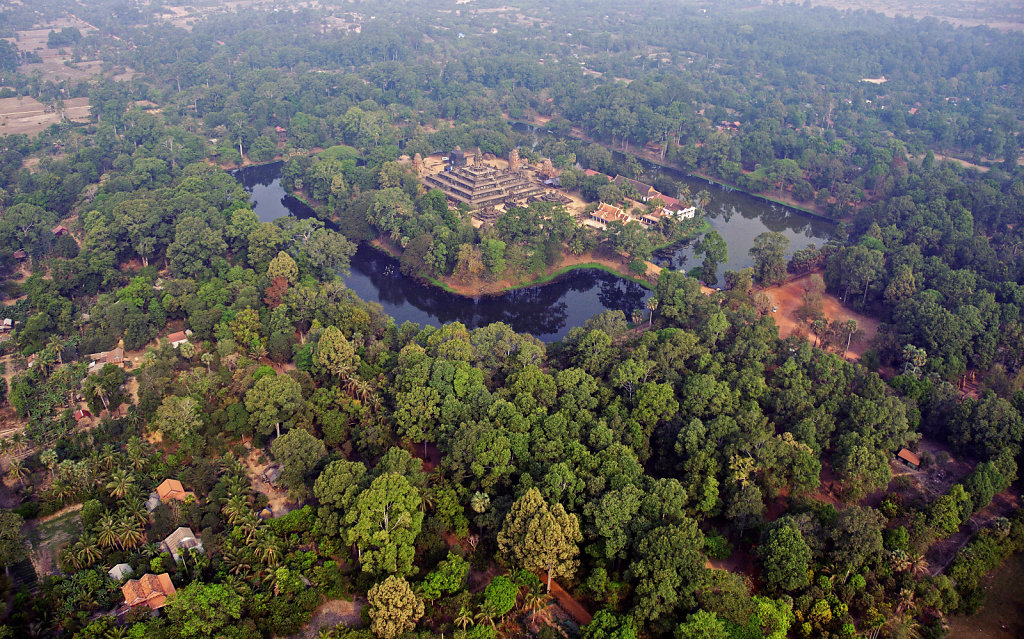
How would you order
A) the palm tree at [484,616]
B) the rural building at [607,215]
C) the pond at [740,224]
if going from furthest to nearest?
the rural building at [607,215] → the pond at [740,224] → the palm tree at [484,616]

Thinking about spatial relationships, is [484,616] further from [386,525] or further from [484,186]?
[484,186]

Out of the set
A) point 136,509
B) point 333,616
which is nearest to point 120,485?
point 136,509

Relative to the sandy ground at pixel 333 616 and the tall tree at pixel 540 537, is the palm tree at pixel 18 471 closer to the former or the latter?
the sandy ground at pixel 333 616

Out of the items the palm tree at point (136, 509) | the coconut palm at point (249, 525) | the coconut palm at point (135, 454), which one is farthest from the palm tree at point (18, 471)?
the coconut palm at point (249, 525)

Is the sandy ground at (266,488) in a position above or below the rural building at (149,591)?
below

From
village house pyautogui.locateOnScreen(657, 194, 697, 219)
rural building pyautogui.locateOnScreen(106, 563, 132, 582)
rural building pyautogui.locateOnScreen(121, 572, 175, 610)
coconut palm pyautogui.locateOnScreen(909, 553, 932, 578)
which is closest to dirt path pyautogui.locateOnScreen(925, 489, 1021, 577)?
coconut palm pyautogui.locateOnScreen(909, 553, 932, 578)

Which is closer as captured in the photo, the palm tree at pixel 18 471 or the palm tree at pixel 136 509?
the palm tree at pixel 136 509

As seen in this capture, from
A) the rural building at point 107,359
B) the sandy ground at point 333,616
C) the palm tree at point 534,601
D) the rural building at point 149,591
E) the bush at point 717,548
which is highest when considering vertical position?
the bush at point 717,548
